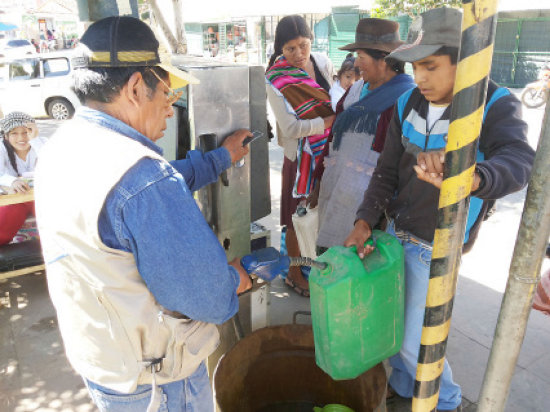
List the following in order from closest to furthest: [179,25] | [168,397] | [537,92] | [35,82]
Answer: [168,397] < [179,25] < [537,92] < [35,82]

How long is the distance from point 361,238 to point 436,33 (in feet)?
2.69

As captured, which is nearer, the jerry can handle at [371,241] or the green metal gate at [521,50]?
the jerry can handle at [371,241]

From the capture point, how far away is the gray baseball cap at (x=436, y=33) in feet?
5.12

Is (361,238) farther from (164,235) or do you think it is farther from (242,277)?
(164,235)

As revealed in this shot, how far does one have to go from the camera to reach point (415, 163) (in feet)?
5.77

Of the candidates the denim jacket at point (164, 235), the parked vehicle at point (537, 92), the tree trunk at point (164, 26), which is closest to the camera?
the denim jacket at point (164, 235)

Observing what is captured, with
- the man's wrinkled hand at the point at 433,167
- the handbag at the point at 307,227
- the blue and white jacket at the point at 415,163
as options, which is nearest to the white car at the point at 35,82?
the handbag at the point at 307,227

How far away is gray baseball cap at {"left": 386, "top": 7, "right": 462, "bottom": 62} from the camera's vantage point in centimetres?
156

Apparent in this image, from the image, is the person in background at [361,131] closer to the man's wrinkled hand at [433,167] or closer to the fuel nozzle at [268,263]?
the fuel nozzle at [268,263]

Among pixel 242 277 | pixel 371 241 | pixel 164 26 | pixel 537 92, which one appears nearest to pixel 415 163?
pixel 371 241

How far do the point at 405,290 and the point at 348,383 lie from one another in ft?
1.68

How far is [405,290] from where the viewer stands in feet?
6.24

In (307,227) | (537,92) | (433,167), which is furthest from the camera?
(537,92)

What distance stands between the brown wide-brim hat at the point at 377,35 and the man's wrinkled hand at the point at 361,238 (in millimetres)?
1052
